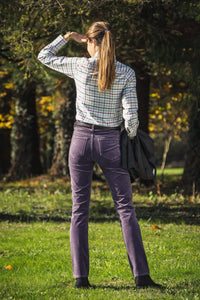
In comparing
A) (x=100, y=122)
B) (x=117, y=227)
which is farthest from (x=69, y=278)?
(x=117, y=227)

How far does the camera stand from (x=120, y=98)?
372cm

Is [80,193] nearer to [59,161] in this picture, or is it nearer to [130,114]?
[130,114]

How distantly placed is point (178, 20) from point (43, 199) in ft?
16.3

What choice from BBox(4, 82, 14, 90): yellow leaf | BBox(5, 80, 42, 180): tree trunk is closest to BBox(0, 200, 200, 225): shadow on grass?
BBox(5, 80, 42, 180): tree trunk

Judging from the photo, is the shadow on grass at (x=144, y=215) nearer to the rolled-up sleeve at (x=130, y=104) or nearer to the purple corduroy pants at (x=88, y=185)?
the purple corduroy pants at (x=88, y=185)

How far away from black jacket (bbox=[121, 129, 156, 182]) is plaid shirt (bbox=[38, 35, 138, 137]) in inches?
5.0

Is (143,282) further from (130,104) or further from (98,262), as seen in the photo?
(130,104)

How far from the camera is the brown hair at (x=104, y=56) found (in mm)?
3543

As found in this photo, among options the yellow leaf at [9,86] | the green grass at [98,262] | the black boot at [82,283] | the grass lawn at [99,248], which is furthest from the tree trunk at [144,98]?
the black boot at [82,283]

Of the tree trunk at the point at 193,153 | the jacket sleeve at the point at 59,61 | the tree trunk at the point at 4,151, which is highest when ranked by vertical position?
the jacket sleeve at the point at 59,61

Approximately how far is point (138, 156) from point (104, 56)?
0.88m

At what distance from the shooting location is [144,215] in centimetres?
818

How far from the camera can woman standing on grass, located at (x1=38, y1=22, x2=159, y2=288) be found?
11.9 feet

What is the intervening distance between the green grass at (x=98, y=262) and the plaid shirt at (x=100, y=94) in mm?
1436
